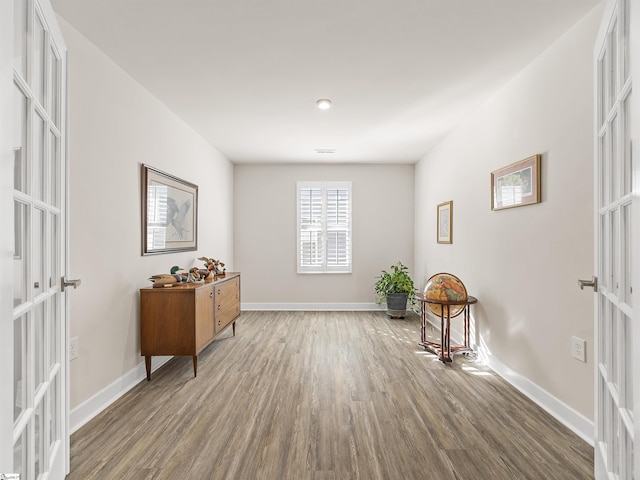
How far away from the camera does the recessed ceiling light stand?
10.6 feet

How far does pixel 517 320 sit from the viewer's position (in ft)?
9.07

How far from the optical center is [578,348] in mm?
2123

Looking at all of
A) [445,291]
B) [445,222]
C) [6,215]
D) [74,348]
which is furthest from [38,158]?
[445,222]

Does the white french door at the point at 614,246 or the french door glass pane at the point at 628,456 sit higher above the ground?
the white french door at the point at 614,246

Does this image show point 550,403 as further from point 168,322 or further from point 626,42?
point 168,322

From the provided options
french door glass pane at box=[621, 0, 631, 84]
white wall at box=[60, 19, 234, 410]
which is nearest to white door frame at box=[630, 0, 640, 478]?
french door glass pane at box=[621, 0, 631, 84]

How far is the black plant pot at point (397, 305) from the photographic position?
5.30m

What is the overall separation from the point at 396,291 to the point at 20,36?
A: 5023 millimetres

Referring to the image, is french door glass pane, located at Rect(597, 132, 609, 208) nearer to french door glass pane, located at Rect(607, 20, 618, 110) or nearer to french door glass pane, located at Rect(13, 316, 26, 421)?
french door glass pane, located at Rect(607, 20, 618, 110)

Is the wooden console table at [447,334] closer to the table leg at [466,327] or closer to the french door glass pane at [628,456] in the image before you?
the table leg at [466,327]

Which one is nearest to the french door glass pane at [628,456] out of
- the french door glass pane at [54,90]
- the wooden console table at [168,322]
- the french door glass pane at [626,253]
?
the french door glass pane at [626,253]

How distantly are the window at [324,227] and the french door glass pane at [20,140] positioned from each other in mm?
4781

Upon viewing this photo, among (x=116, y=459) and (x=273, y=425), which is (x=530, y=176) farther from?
(x=116, y=459)

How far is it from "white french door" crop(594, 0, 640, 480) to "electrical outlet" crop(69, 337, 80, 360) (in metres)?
2.77
